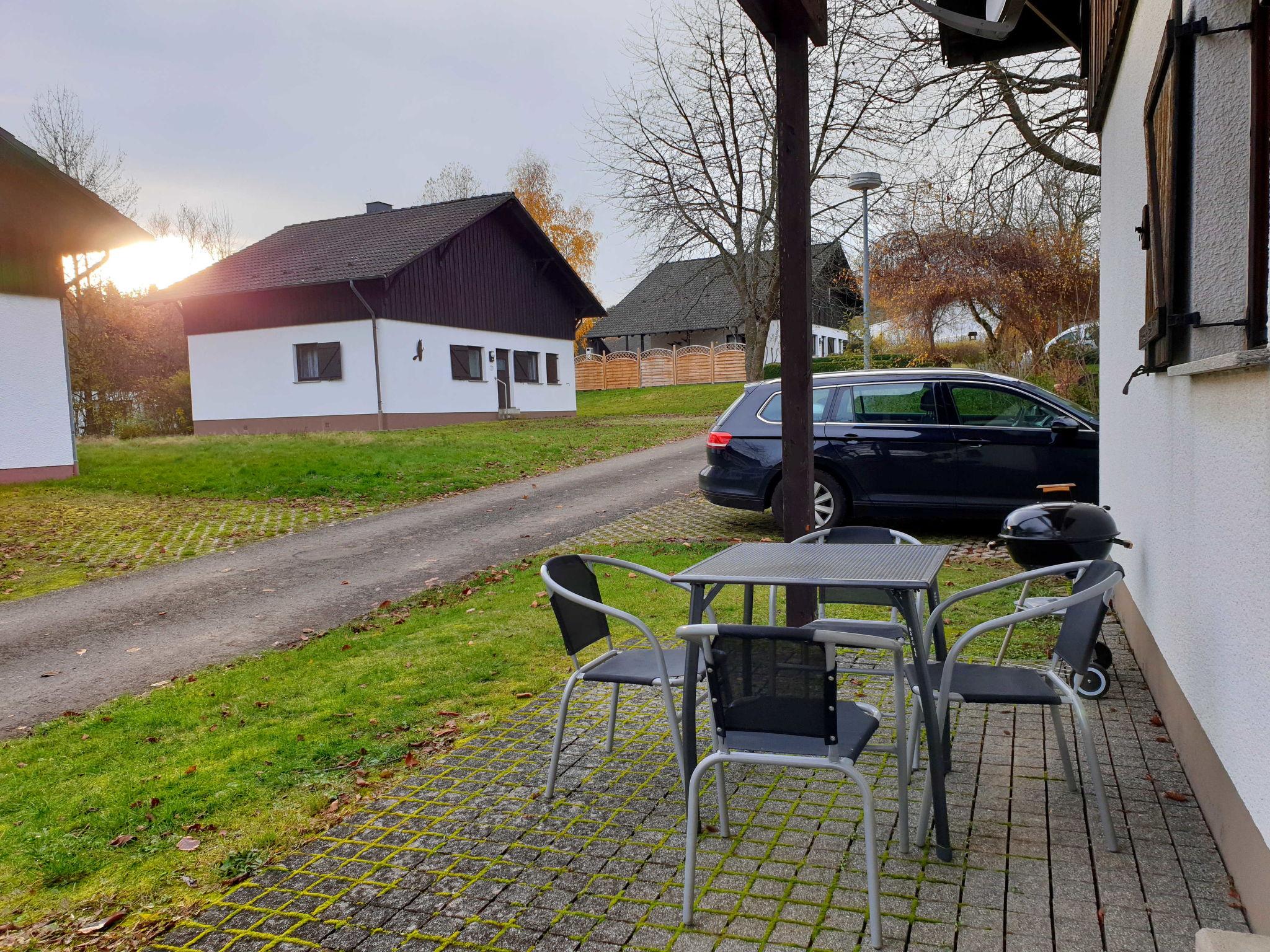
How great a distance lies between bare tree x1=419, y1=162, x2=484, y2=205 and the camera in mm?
56031

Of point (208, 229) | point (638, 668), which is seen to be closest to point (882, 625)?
point (638, 668)

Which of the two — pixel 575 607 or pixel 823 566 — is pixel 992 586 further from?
pixel 575 607

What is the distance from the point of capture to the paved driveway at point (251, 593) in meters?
6.67

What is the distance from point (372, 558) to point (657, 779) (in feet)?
22.3

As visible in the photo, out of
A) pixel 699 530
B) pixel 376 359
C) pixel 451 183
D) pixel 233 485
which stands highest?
pixel 451 183

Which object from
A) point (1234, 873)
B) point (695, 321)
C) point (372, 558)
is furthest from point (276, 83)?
point (695, 321)

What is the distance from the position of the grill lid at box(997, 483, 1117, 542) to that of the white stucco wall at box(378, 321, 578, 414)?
74.1 ft

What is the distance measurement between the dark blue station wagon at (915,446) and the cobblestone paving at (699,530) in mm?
389

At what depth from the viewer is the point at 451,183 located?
56031 millimetres

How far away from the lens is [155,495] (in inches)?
597

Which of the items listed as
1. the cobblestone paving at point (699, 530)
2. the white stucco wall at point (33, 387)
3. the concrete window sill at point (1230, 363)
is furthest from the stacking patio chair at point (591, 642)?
the white stucco wall at point (33, 387)

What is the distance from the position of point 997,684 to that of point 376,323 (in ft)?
80.2

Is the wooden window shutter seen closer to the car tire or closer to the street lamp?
the car tire

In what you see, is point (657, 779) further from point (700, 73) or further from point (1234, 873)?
point (700, 73)
